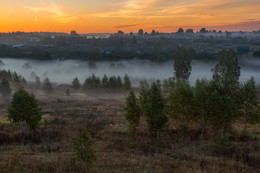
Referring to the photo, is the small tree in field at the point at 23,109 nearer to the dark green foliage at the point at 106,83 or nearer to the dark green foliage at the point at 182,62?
the dark green foliage at the point at 106,83

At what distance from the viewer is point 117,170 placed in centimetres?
1908

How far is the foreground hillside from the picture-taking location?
19.8 meters

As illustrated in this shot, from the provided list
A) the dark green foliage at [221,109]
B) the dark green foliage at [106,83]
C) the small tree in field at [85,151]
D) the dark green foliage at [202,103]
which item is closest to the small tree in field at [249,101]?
the dark green foliage at [221,109]

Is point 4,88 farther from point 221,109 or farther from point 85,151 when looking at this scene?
point 221,109

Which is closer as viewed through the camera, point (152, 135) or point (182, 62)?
point (152, 135)

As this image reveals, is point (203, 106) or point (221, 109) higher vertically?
point (203, 106)

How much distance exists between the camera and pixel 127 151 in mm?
26266

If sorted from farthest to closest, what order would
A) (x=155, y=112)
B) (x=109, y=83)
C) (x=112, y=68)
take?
(x=112, y=68)
(x=109, y=83)
(x=155, y=112)

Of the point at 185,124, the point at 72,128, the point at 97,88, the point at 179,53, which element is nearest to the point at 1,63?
the point at 97,88

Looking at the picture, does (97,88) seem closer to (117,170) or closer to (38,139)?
(38,139)

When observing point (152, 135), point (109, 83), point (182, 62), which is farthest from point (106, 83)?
point (152, 135)

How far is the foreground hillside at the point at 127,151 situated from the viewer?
781 inches

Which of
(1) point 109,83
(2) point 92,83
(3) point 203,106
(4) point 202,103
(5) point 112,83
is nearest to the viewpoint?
(4) point 202,103

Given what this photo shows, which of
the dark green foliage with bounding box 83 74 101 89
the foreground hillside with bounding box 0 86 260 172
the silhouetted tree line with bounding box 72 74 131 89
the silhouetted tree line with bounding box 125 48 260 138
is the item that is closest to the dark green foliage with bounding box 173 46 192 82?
the silhouetted tree line with bounding box 72 74 131 89
